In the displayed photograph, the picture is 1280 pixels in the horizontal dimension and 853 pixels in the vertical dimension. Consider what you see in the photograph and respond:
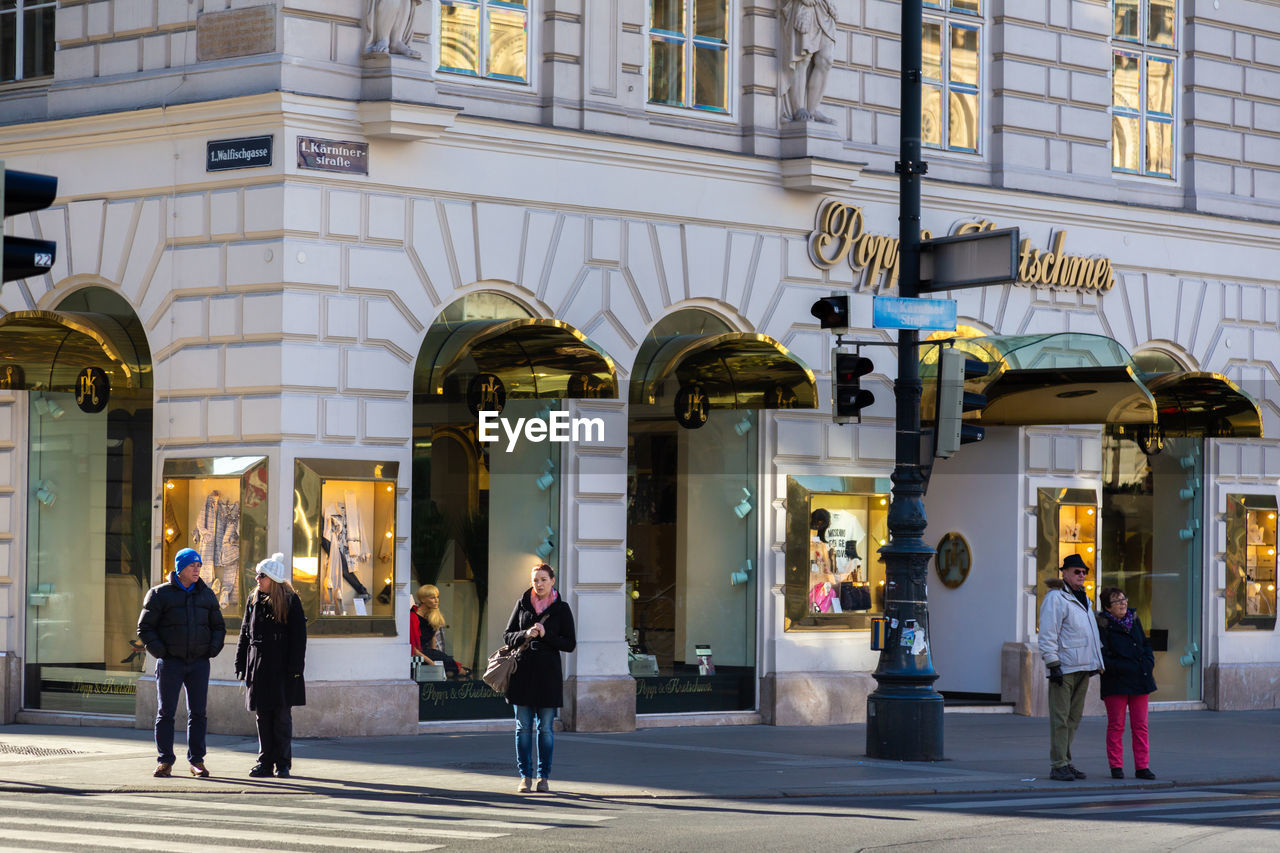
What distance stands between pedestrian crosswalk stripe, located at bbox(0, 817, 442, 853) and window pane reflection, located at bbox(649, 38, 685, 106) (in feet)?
33.8

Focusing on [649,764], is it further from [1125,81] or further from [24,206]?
[1125,81]

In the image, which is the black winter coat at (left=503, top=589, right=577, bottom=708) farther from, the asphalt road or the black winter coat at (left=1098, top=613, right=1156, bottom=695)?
the black winter coat at (left=1098, top=613, right=1156, bottom=695)

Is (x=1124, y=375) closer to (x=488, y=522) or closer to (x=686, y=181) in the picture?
(x=686, y=181)

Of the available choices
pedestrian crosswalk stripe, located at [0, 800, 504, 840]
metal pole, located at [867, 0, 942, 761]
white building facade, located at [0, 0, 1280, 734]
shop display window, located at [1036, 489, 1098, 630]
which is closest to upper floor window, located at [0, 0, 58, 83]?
white building facade, located at [0, 0, 1280, 734]

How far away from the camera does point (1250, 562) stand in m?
24.9

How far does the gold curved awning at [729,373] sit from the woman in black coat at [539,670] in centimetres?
509

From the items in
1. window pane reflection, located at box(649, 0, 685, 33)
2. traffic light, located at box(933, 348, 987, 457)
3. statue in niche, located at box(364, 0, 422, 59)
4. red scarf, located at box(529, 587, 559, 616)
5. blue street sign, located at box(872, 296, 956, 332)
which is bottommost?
red scarf, located at box(529, 587, 559, 616)

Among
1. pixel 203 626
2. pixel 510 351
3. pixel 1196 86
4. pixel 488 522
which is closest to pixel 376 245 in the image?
pixel 510 351

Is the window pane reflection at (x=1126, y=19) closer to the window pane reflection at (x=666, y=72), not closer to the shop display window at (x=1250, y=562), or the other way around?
the shop display window at (x=1250, y=562)

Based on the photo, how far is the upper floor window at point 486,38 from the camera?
62.0 ft

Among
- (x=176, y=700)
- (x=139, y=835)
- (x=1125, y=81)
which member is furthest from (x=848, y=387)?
(x=1125, y=81)

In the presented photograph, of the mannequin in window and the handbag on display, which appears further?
the mannequin in window

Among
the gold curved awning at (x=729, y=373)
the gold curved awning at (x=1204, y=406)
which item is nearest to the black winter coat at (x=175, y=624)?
the gold curved awning at (x=729, y=373)

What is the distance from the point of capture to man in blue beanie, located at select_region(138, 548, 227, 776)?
1527cm
